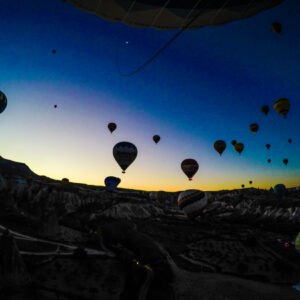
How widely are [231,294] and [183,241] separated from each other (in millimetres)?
17795

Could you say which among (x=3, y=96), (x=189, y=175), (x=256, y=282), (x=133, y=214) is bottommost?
(x=133, y=214)

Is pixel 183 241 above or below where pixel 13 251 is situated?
below

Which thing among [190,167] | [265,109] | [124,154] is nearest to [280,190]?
[265,109]

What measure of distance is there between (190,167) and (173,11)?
22.6m

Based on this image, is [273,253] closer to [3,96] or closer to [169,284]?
[169,284]

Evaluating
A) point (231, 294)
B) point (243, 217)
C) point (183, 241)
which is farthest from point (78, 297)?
point (243, 217)

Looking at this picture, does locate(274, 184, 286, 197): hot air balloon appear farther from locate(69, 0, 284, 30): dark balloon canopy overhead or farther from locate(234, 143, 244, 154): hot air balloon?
locate(69, 0, 284, 30): dark balloon canopy overhead

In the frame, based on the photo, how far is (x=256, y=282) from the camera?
14.6 metres

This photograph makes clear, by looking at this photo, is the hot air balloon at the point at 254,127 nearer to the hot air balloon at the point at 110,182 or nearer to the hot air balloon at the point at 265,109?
the hot air balloon at the point at 265,109

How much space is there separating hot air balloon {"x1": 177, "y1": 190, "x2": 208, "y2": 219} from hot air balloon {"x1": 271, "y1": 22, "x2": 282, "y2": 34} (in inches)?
773

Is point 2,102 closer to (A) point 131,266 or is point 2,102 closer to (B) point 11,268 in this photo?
(B) point 11,268

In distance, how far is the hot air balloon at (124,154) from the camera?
27.5 m

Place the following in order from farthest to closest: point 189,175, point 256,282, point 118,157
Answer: point 189,175
point 118,157
point 256,282

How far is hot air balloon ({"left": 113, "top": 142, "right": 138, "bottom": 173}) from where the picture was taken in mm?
27453
